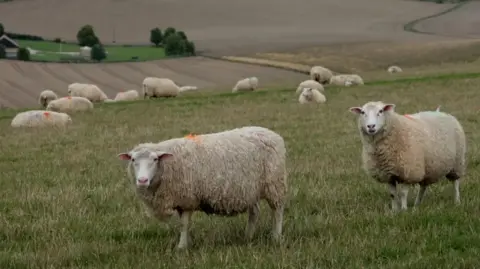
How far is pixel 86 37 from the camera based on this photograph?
308ft

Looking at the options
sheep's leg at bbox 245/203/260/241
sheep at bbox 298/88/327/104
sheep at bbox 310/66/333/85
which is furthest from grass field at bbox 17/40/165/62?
sheep's leg at bbox 245/203/260/241

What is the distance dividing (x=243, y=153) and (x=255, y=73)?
52640 millimetres

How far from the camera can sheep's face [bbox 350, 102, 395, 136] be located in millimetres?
9734

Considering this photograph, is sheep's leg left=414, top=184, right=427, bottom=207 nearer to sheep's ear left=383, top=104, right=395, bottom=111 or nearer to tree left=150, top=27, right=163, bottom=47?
sheep's ear left=383, top=104, right=395, bottom=111

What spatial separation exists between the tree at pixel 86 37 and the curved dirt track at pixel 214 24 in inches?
129

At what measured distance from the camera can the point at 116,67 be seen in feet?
222

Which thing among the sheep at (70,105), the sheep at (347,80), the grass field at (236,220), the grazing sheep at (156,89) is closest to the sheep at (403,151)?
the grass field at (236,220)

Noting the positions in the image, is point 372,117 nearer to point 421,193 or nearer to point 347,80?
point 421,193

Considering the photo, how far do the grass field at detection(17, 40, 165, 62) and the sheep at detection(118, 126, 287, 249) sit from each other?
2640 inches

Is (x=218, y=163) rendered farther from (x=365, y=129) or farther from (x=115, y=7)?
(x=115, y=7)

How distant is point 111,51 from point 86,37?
28.4ft

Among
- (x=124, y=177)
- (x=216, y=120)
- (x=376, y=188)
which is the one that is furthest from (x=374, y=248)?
(x=216, y=120)

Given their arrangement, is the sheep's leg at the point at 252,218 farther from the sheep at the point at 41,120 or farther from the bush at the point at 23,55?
the bush at the point at 23,55

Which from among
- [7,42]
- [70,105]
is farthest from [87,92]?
[7,42]
